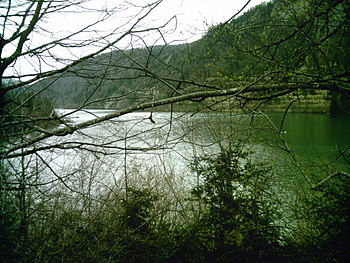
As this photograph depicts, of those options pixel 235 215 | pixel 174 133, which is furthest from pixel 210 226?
pixel 174 133

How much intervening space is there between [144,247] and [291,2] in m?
4.51

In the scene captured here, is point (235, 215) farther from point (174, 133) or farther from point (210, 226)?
point (174, 133)

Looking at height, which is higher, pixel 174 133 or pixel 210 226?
A: pixel 174 133

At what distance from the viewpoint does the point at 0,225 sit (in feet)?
6.49

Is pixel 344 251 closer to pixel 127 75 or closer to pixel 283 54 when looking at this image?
pixel 283 54

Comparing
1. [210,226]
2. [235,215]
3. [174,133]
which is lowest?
[210,226]

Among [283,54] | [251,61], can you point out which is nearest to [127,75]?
[251,61]

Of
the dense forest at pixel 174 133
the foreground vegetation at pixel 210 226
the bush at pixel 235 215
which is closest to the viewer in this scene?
the dense forest at pixel 174 133

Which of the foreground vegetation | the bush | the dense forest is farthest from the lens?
the bush

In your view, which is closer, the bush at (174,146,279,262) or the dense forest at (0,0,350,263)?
the dense forest at (0,0,350,263)

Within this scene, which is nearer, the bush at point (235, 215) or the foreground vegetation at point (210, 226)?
the foreground vegetation at point (210, 226)

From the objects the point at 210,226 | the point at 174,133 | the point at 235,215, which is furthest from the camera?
the point at 210,226

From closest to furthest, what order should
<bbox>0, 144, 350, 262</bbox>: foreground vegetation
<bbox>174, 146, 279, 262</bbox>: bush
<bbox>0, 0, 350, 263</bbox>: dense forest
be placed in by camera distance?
1. <bbox>0, 0, 350, 263</bbox>: dense forest
2. <bbox>0, 144, 350, 262</bbox>: foreground vegetation
3. <bbox>174, 146, 279, 262</bbox>: bush

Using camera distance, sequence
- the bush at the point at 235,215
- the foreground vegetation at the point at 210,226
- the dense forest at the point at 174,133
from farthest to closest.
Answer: the bush at the point at 235,215 → the foreground vegetation at the point at 210,226 → the dense forest at the point at 174,133
